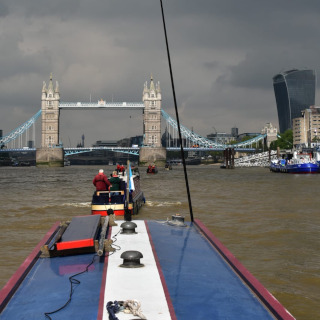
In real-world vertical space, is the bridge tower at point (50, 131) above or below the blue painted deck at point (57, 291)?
above

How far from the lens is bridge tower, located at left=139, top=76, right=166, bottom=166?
431ft

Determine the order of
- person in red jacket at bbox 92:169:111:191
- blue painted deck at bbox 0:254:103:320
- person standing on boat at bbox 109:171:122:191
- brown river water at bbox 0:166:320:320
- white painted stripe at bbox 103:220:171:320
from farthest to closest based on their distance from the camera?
person standing on boat at bbox 109:171:122:191
person in red jacket at bbox 92:169:111:191
brown river water at bbox 0:166:320:320
blue painted deck at bbox 0:254:103:320
white painted stripe at bbox 103:220:171:320

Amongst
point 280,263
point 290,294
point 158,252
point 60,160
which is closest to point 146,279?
point 158,252

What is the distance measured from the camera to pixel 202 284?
16.3ft

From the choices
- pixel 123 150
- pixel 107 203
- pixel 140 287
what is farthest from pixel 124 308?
pixel 123 150

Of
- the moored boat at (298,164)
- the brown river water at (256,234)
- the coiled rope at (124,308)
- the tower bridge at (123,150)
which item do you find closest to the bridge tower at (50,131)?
the tower bridge at (123,150)

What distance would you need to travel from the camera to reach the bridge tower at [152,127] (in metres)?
132

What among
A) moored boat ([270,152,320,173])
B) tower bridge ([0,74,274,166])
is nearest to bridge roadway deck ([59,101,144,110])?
tower bridge ([0,74,274,166])

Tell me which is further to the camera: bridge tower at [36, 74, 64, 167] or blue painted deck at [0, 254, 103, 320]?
bridge tower at [36, 74, 64, 167]

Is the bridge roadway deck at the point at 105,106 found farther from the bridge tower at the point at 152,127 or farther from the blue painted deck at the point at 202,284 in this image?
the blue painted deck at the point at 202,284

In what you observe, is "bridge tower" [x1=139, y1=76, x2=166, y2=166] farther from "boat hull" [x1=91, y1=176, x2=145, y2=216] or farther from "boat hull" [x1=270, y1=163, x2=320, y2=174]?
"boat hull" [x1=91, y1=176, x2=145, y2=216]

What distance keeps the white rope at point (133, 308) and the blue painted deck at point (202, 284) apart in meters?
0.40

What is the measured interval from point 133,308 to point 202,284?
1.34m

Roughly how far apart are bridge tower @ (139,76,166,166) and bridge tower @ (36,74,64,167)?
23.0m
